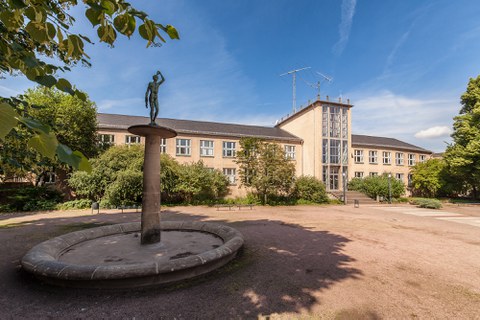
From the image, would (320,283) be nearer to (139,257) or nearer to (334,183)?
(139,257)

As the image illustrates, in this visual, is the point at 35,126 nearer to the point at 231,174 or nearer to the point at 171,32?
the point at 171,32

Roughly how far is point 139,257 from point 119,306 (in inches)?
85.8

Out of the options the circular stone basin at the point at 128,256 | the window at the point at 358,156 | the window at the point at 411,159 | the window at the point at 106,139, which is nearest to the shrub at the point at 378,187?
the window at the point at 358,156

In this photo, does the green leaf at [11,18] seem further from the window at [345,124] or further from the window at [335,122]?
the window at [345,124]

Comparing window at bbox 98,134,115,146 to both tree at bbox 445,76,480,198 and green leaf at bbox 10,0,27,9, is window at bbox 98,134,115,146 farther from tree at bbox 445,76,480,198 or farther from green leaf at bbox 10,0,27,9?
tree at bbox 445,76,480,198

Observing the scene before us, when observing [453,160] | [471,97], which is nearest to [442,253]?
[453,160]

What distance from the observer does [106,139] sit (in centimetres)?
2523

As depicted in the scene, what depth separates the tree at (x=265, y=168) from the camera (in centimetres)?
2453

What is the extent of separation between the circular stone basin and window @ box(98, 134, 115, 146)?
17792 millimetres

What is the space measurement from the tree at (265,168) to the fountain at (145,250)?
15076 millimetres

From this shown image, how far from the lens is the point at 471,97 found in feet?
98.3

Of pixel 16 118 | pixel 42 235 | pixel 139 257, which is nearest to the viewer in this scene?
pixel 16 118

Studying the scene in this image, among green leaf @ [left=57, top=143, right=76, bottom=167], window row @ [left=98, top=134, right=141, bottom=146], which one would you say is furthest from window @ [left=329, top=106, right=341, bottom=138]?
green leaf @ [left=57, top=143, right=76, bottom=167]

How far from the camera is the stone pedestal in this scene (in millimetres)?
7609
